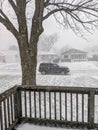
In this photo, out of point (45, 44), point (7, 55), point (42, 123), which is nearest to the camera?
point (42, 123)

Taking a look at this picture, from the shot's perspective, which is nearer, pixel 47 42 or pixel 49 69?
pixel 49 69

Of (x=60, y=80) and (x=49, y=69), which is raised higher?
(x=49, y=69)

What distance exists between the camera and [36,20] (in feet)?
30.5

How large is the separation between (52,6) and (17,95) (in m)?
8.18

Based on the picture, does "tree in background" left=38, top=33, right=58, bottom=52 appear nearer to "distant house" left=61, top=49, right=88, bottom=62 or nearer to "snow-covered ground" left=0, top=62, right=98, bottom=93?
"distant house" left=61, top=49, right=88, bottom=62

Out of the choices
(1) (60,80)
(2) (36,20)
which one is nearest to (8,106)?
(2) (36,20)

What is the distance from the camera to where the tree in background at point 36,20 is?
9352 millimetres

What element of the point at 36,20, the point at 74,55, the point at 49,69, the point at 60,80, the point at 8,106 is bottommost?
the point at 60,80

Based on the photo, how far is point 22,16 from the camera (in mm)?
9430

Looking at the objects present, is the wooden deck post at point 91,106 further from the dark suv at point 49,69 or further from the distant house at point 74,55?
the distant house at point 74,55

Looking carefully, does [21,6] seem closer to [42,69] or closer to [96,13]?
[96,13]

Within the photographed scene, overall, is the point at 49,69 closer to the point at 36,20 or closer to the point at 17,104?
the point at 36,20

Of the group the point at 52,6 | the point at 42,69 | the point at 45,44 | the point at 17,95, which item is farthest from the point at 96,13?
the point at 45,44

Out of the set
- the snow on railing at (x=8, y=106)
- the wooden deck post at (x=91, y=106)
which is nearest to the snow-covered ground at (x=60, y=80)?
the snow on railing at (x=8, y=106)
